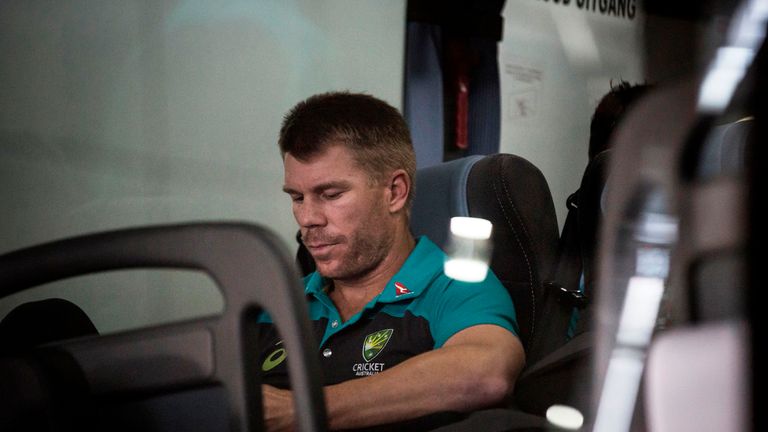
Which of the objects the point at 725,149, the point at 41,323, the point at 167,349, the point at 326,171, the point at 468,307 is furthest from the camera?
the point at 326,171

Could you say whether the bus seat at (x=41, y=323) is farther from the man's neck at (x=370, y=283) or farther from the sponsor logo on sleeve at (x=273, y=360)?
the man's neck at (x=370, y=283)

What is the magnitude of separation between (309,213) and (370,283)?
0.16 meters

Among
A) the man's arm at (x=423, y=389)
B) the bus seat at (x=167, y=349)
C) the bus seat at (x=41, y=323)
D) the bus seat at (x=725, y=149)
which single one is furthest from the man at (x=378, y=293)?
the bus seat at (x=725, y=149)

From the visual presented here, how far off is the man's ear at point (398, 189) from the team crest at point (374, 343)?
223mm

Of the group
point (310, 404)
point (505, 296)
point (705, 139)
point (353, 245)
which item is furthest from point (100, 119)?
point (705, 139)

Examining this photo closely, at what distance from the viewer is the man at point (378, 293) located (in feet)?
3.06

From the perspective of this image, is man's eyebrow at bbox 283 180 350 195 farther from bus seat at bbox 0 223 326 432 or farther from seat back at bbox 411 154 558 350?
bus seat at bbox 0 223 326 432

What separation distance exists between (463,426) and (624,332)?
44 centimetres

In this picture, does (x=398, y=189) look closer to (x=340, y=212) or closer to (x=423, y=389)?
(x=340, y=212)

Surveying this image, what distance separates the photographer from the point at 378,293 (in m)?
1.21

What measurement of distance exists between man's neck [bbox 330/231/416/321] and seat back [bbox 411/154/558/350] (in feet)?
0.40

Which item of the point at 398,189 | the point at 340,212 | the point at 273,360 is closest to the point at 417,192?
the point at 398,189

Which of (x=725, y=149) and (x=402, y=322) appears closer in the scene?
(x=725, y=149)

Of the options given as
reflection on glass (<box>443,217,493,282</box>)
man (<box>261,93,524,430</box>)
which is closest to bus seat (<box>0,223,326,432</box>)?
man (<box>261,93,524,430</box>)
